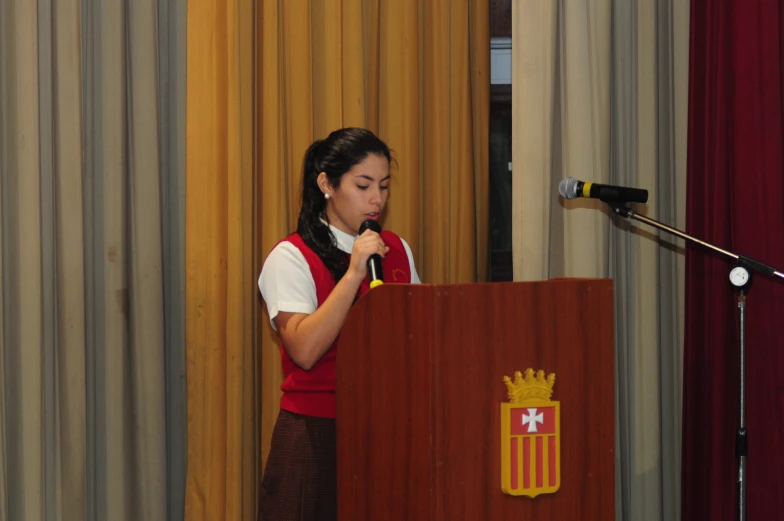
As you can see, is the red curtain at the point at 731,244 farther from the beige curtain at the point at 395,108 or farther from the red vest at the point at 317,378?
the red vest at the point at 317,378

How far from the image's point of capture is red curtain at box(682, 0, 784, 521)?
2547 millimetres

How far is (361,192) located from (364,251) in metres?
0.32

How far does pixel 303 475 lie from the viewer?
6.40ft

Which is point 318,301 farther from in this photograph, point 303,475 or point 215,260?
point 215,260

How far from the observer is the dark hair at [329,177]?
6.67 feet

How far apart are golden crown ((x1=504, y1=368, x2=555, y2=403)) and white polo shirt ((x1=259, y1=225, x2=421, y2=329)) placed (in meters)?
0.55

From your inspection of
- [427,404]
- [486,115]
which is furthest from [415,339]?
[486,115]

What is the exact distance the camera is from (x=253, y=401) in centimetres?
282

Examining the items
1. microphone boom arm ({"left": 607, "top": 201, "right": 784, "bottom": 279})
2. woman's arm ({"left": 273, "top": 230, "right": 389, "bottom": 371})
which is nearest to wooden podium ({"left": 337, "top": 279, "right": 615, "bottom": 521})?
woman's arm ({"left": 273, "top": 230, "right": 389, "bottom": 371})

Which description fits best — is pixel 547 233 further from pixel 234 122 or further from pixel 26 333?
pixel 26 333

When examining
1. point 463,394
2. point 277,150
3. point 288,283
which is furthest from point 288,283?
point 277,150

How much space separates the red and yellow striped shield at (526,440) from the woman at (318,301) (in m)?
0.45

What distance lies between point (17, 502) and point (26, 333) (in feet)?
1.82

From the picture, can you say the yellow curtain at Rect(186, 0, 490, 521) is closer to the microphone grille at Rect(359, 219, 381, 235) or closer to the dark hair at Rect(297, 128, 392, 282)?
the dark hair at Rect(297, 128, 392, 282)
